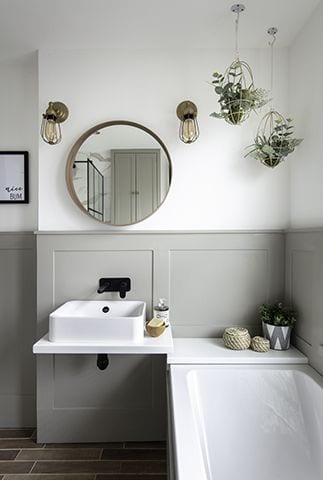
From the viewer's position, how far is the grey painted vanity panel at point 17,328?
2.38m

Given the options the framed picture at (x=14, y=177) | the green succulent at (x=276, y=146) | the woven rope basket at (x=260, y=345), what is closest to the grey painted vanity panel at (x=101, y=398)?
the woven rope basket at (x=260, y=345)

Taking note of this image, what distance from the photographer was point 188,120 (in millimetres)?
2145

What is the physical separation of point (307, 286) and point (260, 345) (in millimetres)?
448

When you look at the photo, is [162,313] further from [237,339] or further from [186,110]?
[186,110]

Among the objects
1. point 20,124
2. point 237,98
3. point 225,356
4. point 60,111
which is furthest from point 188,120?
point 225,356

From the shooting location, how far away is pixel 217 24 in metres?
1.98

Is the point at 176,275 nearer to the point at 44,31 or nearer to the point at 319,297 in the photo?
the point at 319,297

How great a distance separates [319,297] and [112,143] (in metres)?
1.57

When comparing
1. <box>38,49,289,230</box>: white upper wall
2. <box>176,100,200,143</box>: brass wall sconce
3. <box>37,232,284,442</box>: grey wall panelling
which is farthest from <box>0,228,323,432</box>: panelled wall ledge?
<box>176,100,200,143</box>: brass wall sconce

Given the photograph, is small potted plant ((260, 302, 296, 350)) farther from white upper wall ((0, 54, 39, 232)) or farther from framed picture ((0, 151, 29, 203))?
framed picture ((0, 151, 29, 203))

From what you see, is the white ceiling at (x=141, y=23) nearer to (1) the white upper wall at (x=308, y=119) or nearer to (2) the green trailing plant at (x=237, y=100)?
(1) the white upper wall at (x=308, y=119)

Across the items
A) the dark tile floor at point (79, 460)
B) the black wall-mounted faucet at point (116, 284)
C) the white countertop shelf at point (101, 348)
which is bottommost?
the dark tile floor at point (79, 460)

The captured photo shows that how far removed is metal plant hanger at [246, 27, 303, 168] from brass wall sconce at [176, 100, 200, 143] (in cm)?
39

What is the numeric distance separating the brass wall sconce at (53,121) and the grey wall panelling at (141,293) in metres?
0.63
